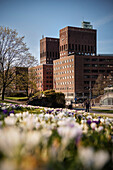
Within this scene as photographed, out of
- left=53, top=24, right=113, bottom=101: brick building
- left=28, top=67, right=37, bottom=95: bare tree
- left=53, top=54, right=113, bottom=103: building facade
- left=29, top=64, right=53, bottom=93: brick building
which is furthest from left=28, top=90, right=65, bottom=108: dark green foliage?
left=29, top=64, right=53, bottom=93: brick building

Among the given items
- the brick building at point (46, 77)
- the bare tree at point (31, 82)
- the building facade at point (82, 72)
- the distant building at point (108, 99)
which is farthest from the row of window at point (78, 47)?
the bare tree at point (31, 82)

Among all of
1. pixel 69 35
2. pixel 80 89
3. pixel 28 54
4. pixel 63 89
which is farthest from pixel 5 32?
pixel 69 35

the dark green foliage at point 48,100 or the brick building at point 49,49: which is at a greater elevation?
the brick building at point 49,49

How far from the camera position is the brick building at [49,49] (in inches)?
6599

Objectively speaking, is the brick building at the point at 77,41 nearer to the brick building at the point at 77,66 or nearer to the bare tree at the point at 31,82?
the brick building at the point at 77,66

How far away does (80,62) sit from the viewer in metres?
118

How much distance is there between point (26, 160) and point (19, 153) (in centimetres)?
31

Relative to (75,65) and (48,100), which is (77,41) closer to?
(75,65)

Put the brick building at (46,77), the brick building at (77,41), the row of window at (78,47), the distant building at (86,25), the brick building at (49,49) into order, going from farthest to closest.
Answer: the brick building at (49,49) → the distant building at (86,25) → the brick building at (46,77) → the row of window at (78,47) → the brick building at (77,41)

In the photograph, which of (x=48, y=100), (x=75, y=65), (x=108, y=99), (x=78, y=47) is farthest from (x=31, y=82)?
(x=78, y=47)

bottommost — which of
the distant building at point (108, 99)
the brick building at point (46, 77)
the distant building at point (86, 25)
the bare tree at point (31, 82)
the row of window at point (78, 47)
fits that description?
the distant building at point (108, 99)

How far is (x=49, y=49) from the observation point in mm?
168250

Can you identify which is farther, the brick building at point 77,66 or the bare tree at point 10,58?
the brick building at point 77,66

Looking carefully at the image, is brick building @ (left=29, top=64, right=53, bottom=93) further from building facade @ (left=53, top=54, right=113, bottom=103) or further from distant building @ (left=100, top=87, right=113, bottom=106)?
distant building @ (left=100, top=87, right=113, bottom=106)
